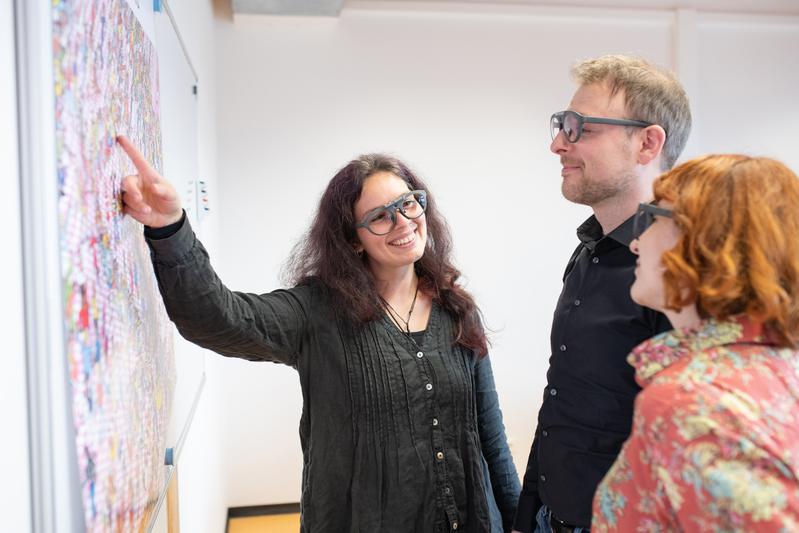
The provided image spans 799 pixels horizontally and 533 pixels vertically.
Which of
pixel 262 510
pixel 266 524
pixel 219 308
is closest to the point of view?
pixel 219 308

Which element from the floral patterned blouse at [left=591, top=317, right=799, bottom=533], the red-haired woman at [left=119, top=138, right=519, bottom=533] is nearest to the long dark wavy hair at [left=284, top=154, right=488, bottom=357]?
the red-haired woman at [left=119, top=138, right=519, bottom=533]

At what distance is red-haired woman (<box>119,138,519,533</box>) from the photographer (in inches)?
55.1

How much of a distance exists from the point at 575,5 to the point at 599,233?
9.25 feet

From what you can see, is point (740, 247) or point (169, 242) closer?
point (740, 247)

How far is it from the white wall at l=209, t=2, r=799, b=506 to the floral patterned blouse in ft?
9.51

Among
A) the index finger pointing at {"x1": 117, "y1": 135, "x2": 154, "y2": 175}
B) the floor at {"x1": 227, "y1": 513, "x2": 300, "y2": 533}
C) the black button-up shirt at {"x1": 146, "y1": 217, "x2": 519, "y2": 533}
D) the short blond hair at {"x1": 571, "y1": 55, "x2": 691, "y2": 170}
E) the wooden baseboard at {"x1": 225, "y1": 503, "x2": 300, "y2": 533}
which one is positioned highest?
the short blond hair at {"x1": 571, "y1": 55, "x2": 691, "y2": 170}

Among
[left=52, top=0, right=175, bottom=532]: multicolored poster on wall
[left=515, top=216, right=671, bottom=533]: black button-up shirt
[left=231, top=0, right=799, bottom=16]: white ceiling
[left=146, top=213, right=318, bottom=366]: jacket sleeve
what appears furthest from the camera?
[left=231, top=0, right=799, bottom=16]: white ceiling

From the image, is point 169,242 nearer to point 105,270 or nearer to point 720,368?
point 105,270

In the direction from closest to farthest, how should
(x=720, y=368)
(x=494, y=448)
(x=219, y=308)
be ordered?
1. (x=720, y=368)
2. (x=219, y=308)
3. (x=494, y=448)

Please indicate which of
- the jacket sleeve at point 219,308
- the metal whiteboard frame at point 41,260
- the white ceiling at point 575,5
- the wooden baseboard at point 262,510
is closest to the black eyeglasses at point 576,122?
the jacket sleeve at point 219,308

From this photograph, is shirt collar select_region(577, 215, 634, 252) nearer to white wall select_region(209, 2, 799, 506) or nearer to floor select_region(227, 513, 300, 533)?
white wall select_region(209, 2, 799, 506)

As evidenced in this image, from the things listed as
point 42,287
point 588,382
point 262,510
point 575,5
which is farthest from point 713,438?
point 575,5

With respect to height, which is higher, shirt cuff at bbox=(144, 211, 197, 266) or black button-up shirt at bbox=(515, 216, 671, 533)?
shirt cuff at bbox=(144, 211, 197, 266)

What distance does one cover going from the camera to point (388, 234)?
1541 millimetres
